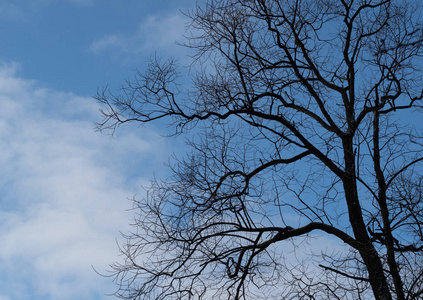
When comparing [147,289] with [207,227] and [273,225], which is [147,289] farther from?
[273,225]

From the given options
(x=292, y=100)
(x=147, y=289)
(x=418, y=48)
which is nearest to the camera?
(x=147, y=289)

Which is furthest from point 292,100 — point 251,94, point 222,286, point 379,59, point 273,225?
point 222,286

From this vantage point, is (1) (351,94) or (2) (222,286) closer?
(2) (222,286)

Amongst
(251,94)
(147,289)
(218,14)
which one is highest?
(218,14)

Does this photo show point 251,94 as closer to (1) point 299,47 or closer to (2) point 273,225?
(1) point 299,47

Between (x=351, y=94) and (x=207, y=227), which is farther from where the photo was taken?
(x=351, y=94)

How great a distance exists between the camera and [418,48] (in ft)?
26.2

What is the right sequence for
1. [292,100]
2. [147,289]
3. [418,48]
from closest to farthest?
1. [147,289]
2. [418,48]
3. [292,100]

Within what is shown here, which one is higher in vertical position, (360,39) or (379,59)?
(360,39)

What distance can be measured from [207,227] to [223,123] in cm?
155

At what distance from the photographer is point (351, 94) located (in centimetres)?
898

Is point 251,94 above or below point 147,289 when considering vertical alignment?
above

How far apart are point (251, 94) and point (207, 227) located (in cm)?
204

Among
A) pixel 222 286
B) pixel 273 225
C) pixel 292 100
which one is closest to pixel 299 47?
pixel 292 100
